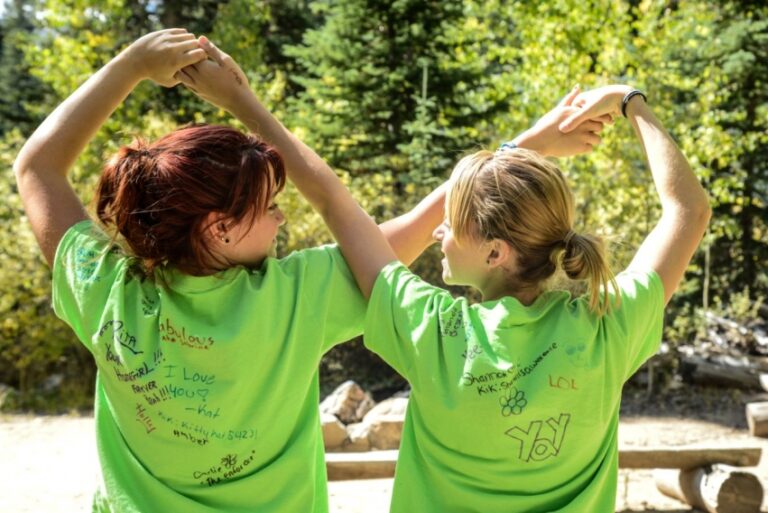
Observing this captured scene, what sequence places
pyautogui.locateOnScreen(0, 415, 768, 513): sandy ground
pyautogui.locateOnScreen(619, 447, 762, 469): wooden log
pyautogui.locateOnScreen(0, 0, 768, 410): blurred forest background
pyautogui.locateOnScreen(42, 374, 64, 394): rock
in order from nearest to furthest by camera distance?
pyautogui.locateOnScreen(619, 447, 762, 469): wooden log, pyautogui.locateOnScreen(0, 415, 768, 513): sandy ground, pyautogui.locateOnScreen(0, 0, 768, 410): blurred forest background, pyautogui.locateOnScreen(42, 374, 64, 394): rock

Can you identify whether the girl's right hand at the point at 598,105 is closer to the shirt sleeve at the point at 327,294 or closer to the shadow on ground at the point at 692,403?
the shirt sleeve at the point at 327,294

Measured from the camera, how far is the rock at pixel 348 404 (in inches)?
275

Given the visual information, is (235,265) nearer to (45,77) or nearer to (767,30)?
(767,30)

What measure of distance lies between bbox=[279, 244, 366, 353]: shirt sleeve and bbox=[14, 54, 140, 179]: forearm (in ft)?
1.61

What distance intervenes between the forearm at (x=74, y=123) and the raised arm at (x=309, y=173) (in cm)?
15

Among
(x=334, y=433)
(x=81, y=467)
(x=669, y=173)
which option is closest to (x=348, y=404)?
(x=334, y=433)

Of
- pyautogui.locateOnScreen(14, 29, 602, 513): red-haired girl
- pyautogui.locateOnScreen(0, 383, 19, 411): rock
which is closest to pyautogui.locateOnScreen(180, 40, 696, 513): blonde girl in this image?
pyautogui.locateOnScreen(14, 29, 602, 513): red-haired girl

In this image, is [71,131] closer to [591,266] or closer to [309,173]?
[309,173]

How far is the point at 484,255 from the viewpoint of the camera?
169 centimetres

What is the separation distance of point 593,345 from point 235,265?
699 millimetres

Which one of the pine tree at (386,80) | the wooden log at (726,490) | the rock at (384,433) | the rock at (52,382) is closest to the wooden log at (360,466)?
the rock at (384,433)

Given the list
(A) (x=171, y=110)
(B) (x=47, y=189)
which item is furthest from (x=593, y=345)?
(A) (x=171, y=110)

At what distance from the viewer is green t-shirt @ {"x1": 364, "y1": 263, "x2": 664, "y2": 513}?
157cm

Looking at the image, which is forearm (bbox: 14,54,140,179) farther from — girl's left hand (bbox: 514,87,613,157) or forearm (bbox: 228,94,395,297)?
girl's left hand (bbox: 514,87,613,157)
